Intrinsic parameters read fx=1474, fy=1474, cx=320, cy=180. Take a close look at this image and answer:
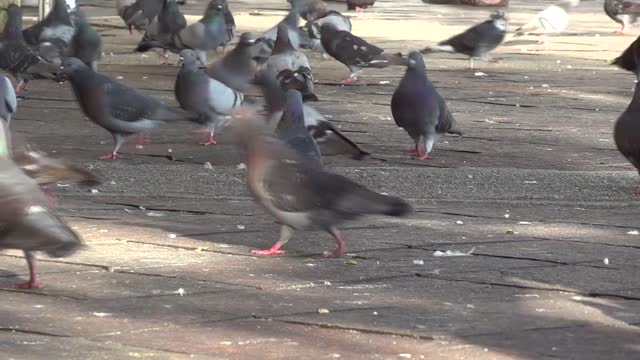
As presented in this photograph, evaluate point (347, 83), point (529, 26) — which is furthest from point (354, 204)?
point (529, 26)

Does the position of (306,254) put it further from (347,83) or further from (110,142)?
(347,83)

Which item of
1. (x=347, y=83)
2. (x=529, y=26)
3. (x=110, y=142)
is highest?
(x=110, y=142)

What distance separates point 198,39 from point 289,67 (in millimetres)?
3444

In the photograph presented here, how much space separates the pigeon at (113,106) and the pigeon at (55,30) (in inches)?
199

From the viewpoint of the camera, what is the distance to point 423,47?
17219 millimetres

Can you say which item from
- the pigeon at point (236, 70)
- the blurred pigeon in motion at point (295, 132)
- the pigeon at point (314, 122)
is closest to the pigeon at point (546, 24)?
the pigeon at point (236, 70)

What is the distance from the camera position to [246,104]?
1009 cm

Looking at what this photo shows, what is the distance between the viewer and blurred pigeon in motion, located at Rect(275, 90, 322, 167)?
659cm

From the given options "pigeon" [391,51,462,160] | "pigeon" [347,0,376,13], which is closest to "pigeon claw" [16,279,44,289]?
"pigeon" [391,51,462,160]

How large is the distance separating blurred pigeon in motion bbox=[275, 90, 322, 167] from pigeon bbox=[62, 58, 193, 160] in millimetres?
2433

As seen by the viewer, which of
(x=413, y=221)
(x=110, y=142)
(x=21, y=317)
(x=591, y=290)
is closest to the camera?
(x=21, y=317)

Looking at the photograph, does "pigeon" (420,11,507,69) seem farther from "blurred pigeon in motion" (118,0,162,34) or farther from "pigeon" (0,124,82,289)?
"pigeon" (0,124,82,289)

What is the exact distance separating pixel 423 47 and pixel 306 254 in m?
11.1

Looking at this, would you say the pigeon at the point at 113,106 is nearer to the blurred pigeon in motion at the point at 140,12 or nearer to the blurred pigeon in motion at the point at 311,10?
the blurred pigeon in motion at the point at 140,12
